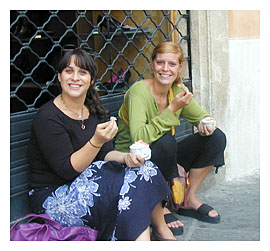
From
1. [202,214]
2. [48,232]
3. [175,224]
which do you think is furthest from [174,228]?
[48,232]

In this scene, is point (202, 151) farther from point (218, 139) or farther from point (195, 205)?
point (195, 205)

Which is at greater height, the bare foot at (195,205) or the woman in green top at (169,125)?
the woman in green top at (169,125)

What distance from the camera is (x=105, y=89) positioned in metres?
3.59

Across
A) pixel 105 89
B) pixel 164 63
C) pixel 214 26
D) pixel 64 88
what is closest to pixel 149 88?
pixel 164 63

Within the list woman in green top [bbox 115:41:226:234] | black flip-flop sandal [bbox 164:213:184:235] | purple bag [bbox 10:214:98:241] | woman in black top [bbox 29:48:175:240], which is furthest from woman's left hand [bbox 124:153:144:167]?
black flip-flop sandal [bbox 164:213:184:235]

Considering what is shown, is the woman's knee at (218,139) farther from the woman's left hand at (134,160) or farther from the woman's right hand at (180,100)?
the woman's left hand at (134,160)

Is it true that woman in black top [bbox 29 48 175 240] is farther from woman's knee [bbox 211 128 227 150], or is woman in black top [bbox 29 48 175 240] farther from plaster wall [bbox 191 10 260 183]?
plaster wall [bbox 191 10 260 183]

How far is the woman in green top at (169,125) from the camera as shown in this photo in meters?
2.97

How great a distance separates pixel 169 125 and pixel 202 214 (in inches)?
36.0

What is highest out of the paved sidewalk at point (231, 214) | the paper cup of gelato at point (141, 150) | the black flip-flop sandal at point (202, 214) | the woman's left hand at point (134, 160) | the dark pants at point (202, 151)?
the paper cup of gelato at point (141, 150)

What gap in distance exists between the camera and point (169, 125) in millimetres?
2992

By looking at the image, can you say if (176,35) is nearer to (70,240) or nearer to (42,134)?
(42,134)

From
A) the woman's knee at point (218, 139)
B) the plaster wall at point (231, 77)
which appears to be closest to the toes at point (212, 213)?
the woman's knee at point (218, 139)

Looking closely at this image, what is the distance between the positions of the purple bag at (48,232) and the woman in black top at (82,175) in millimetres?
68
